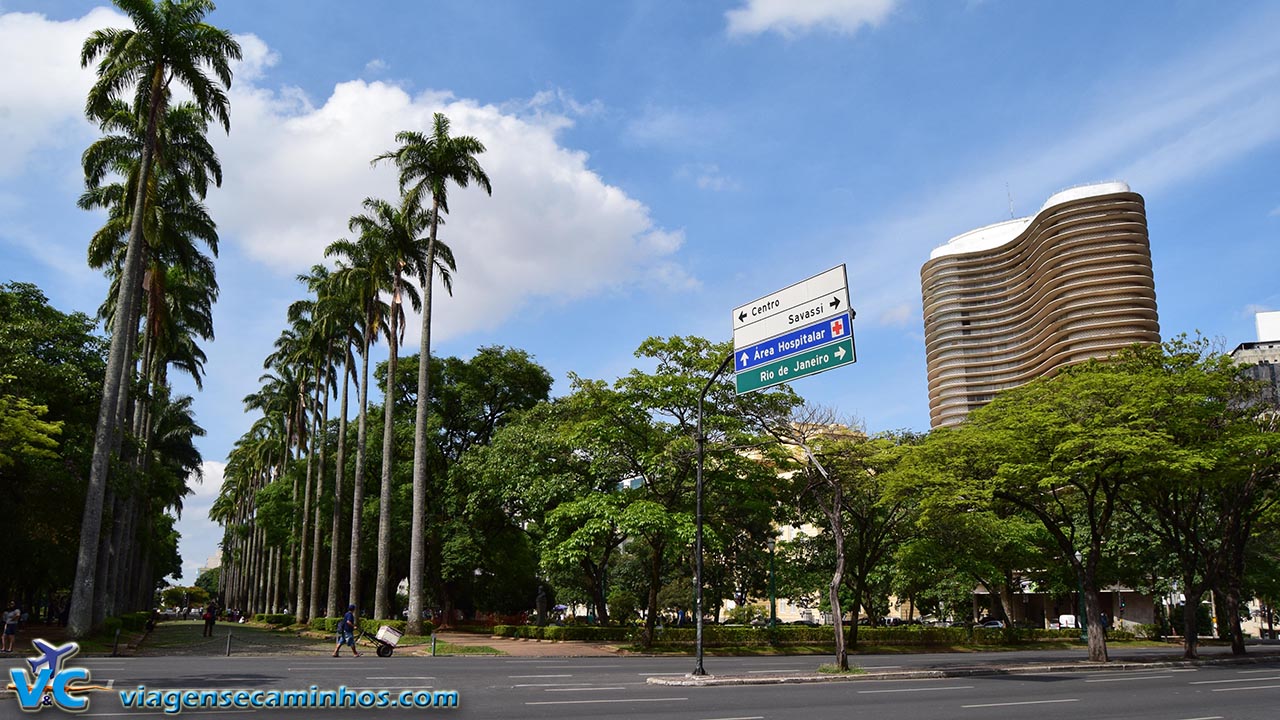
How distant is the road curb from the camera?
21172mm

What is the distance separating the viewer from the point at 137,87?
33500mm

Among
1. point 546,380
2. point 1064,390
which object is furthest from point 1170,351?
point 546,380

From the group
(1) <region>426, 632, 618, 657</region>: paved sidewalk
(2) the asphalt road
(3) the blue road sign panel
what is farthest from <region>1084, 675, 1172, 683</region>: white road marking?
(1) <region>426, 632, 618, 657</region>: paved sidewalk

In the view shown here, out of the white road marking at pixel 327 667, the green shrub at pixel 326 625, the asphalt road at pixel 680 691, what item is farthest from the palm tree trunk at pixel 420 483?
the white road marking at pixel 327 667

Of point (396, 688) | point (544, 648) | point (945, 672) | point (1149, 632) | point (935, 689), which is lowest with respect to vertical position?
point (1149, 632)

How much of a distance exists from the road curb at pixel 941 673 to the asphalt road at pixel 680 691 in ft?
1.70

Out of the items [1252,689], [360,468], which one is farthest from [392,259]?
[1252,689]

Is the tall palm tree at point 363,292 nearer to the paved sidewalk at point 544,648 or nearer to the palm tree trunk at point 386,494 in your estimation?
the palm tree trunk at point 386,494

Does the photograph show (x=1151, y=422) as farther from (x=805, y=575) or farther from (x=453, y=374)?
(x=453, y=374)

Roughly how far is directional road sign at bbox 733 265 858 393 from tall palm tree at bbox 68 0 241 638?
2477 centimetres

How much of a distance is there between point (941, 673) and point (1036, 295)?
146 m

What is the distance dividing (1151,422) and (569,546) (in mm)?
21342

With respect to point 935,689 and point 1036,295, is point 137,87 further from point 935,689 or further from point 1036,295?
point 1036,295

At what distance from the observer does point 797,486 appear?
40656 mm
